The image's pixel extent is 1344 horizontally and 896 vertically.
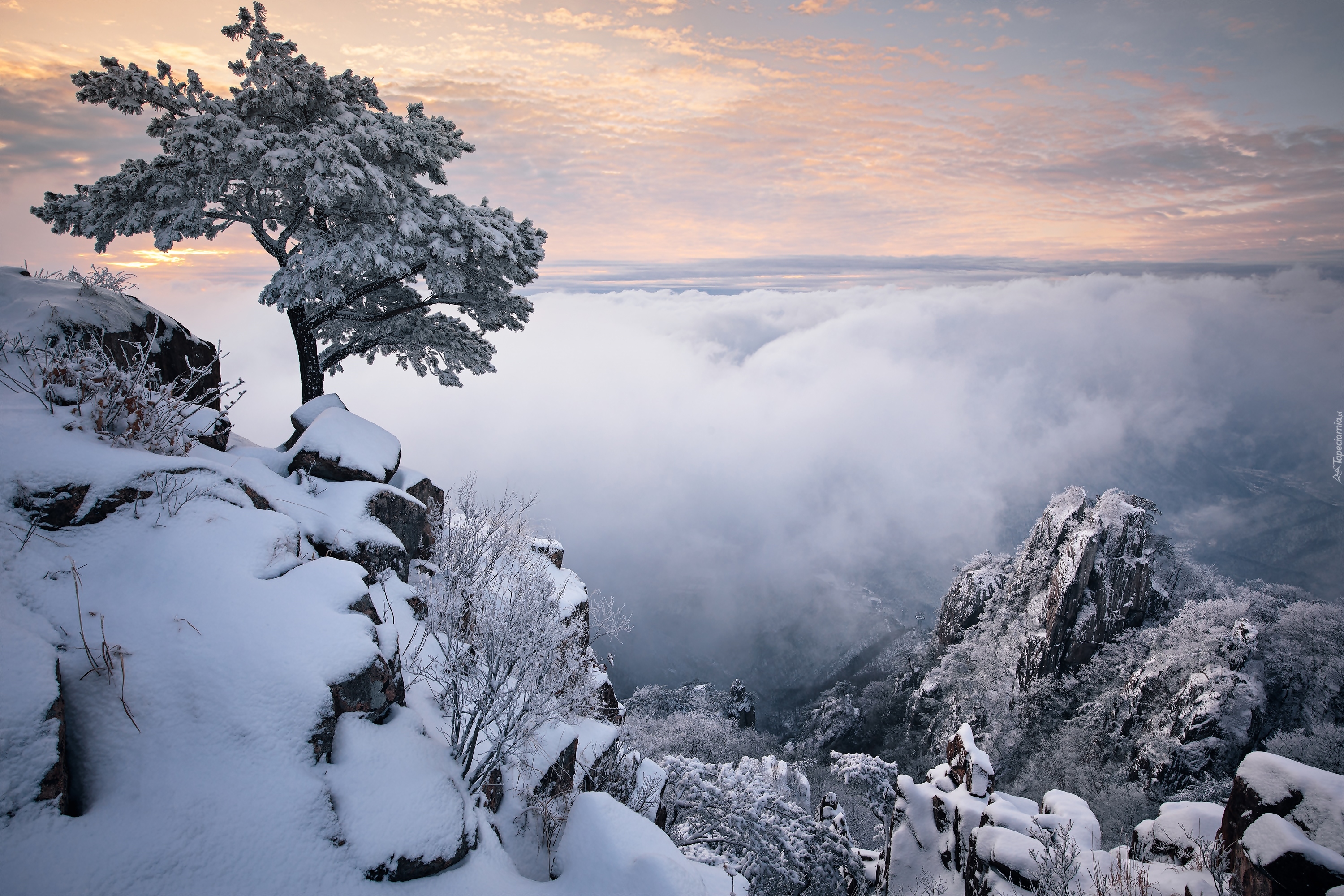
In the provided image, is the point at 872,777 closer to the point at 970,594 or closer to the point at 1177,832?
the point at 1177,832

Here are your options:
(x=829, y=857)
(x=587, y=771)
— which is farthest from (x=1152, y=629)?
(x=587, y=771)

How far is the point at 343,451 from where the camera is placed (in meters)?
9.35

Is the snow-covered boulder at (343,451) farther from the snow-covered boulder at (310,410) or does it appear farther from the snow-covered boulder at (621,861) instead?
the snow-covered boulder at (621,861)

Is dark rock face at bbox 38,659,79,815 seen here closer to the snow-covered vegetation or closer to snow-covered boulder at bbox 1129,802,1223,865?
the snow-covered vegetation

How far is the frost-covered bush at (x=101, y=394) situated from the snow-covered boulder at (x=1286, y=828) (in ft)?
47.3

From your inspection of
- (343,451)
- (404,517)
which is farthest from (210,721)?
(343,451)

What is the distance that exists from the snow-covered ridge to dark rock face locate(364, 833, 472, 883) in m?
0.01

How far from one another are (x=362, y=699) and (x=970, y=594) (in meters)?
55.9

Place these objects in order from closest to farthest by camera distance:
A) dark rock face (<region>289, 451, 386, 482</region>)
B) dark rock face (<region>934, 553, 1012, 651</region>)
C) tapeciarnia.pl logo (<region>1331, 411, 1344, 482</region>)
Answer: dark rock face (<region>289, 451, 386, 482</region>), tapeciarnia.pl logo (<region>1331, 411, 1344, 482</region>), dark rock face (<region>934, 553, 1012, 651</region>)

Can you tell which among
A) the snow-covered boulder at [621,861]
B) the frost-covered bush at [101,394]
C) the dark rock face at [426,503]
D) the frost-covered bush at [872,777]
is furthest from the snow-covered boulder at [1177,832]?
the frost-covered bush at [101,394]

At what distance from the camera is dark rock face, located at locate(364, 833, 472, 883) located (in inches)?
167

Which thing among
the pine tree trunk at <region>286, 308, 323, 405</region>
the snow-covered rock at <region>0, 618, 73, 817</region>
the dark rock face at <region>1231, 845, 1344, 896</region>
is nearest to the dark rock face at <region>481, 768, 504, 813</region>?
the snow-covered rock at <region>0, 618, 73, 817</region>

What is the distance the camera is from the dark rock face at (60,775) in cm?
318

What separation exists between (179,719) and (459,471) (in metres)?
202
